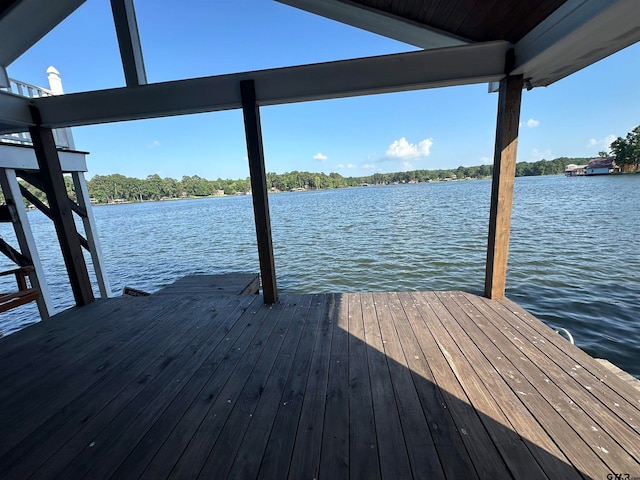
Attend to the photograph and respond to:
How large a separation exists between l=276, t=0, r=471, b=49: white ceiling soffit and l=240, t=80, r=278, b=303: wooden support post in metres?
1.22

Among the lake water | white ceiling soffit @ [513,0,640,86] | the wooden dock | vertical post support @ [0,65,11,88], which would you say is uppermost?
vertical post support @ [0,65,11,88]

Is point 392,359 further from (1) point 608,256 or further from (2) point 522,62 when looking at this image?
(1) point 608,256

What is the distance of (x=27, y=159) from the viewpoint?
3592 mm

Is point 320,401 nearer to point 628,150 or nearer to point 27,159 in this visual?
point 27,159

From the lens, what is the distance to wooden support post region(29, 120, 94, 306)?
110 inches

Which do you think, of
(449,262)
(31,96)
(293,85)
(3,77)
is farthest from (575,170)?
(3,77)

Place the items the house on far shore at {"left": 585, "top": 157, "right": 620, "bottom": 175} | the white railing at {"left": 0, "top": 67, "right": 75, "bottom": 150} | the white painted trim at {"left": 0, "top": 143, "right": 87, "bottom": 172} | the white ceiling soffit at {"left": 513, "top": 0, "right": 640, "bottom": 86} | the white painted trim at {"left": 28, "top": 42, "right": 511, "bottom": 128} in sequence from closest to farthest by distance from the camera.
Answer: the white ceiling soffit at {"left": 513, "top": 0, "right": 640, "bottom": 86}, the white painted trim at {"left": 28, "top": 42, "right": 511, "bottom": 128}, the white painted trim at {"left": 0, "top": 143, "right": 87, "bottom": 172}, the white railing at {"left": 0, "top": 67, "right": 75, "bottom": 150}, the house on far shore at {"left": 585, "top": 157, "right": 620, "bottom": 175}

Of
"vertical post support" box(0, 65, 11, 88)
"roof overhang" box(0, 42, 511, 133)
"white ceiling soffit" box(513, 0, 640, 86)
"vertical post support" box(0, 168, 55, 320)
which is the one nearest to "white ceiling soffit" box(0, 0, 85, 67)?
"vertical post support" box(0, 65, 11, 88)

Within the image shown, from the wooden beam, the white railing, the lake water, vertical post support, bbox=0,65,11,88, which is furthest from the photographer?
the lake water

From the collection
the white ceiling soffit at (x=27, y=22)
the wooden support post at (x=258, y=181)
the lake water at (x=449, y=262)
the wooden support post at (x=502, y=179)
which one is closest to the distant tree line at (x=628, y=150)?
the lake water at (x=449, y=262)

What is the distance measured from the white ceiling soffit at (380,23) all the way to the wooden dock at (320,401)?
2603mm

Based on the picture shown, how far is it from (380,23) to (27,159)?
4.71m

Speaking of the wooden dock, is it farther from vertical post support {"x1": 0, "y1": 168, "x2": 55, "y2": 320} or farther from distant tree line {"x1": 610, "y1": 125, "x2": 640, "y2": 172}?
distant tree line {"x1": 610, "y1": 125, "x2": 640, "y2": 172}

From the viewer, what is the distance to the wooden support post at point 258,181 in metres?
2.46
